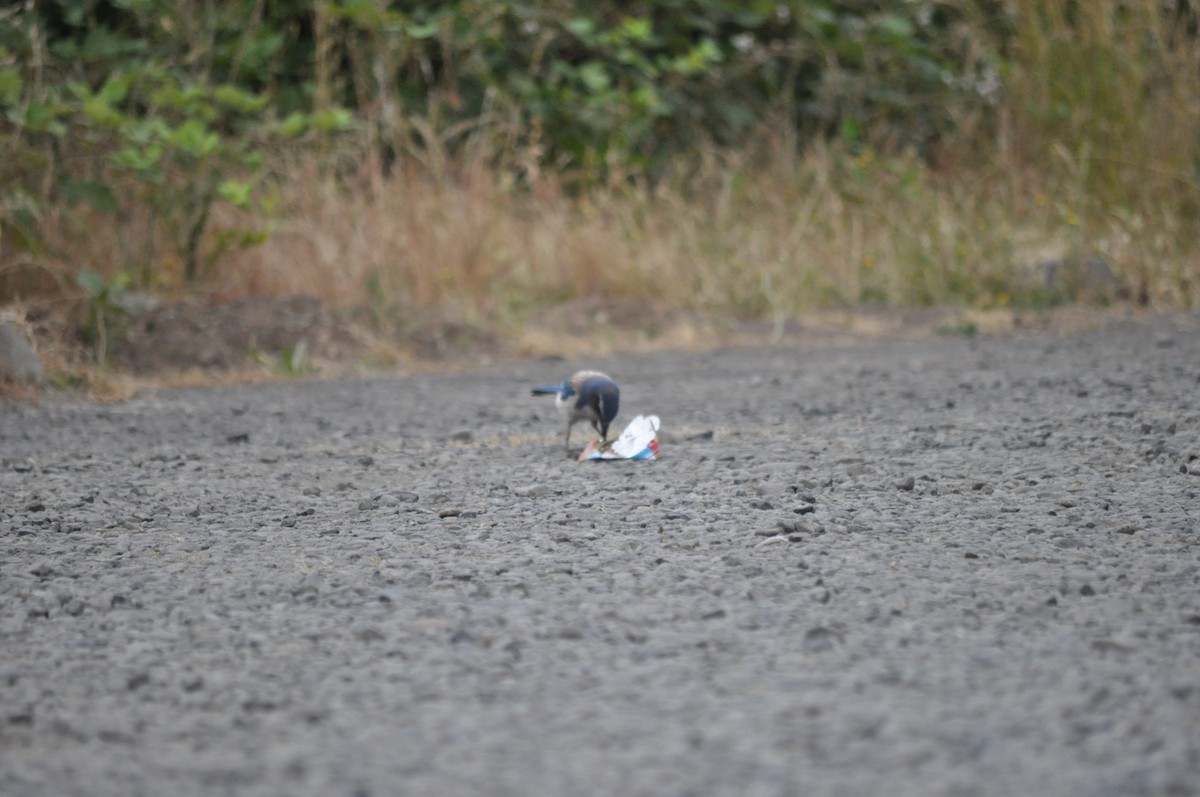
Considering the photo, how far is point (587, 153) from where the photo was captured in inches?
414

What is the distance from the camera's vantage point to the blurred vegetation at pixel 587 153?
7.50 m

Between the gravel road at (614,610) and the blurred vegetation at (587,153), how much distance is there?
107 inches

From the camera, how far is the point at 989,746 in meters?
1.98

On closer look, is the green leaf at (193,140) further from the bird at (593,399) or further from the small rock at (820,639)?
the small rock at (820,639)

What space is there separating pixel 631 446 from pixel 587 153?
250 inches

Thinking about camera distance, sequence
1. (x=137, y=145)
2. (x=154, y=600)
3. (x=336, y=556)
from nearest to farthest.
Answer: (x=154, y=600)
(x=336, y=556)
(x=137, y=145)

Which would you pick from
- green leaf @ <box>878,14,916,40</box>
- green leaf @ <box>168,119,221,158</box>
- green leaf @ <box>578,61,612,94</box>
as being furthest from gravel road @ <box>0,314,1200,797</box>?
green leaf @ <box>878,14,916,40</box>

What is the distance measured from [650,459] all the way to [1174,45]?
6873 millimetres

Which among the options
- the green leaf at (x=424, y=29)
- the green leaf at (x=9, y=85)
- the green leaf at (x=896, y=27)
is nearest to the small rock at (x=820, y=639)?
the green leaf at (x=9, y=85)

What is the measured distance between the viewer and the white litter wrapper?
4.46 metres

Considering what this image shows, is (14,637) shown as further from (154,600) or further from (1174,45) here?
(1174,45)

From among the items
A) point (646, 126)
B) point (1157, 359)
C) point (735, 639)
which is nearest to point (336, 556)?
point (735, 639)

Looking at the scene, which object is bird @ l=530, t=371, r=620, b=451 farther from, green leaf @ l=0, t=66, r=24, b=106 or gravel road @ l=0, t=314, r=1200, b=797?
green leaf @ l=0, t=66, r=24, b=106

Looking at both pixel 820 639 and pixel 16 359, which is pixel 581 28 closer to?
pixel 16 359
